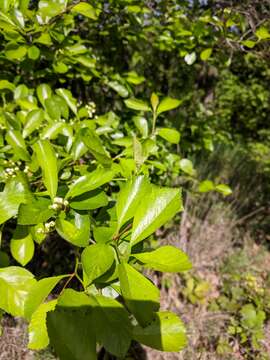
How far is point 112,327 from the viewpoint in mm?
518

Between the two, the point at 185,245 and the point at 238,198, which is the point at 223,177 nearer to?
the point at 238,198

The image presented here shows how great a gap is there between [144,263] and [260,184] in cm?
358

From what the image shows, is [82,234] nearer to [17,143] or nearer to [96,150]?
[96,150]

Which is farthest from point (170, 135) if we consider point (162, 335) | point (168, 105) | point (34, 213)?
point (162, 335)

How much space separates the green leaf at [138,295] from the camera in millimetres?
529

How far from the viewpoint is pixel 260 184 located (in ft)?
12.8

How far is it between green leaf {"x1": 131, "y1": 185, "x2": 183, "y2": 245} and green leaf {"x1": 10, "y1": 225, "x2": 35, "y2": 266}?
1.06 feet

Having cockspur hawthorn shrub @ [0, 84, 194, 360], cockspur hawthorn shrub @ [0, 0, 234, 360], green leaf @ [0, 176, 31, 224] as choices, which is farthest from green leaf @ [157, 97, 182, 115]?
green leaf @ [0, 176, 31, 224]

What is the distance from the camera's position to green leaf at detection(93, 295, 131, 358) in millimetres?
503

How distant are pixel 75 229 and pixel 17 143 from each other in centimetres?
42

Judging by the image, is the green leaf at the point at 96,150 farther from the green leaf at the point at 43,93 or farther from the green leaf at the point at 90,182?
the green leaf at the point at 43,93

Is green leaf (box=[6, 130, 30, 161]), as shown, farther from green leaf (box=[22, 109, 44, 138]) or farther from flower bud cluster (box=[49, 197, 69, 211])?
flower bud cluster (box=[49, 197, 69, 211])

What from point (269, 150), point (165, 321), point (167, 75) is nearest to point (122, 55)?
point (167, 75)

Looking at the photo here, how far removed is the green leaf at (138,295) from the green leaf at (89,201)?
0.17m
